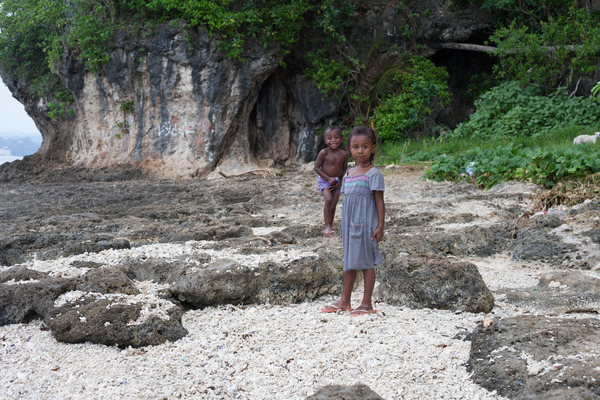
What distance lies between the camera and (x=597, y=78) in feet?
38.9

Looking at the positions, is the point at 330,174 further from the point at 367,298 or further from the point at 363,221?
A: the point at 367,298

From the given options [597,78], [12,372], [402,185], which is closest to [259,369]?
[12,372]

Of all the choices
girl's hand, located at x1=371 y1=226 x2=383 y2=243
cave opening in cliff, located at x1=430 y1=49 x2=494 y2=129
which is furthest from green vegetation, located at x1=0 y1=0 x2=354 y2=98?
girl's hand, located at x1=371 y1=226 x2=383 y2=243

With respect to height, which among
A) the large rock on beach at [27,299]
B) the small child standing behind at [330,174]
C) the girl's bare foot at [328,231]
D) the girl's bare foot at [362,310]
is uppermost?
the small child standing behind at [330,174]

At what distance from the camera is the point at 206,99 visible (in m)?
13.3

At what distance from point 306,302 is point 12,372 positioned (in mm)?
1781

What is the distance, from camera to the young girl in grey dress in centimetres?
318

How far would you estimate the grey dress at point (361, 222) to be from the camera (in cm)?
318

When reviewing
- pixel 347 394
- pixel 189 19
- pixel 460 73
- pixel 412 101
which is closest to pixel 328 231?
pixel 347 394

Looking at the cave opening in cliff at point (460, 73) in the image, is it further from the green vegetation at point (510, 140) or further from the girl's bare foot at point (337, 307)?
the girl's bare foot at point (337, 307)

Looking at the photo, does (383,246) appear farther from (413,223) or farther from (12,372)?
(12,372)

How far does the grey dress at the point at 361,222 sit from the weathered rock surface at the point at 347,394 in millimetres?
1276

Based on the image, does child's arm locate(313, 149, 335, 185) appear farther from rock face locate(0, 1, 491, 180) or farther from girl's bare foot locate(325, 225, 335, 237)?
rock face locate(0, 1, 491, 180)

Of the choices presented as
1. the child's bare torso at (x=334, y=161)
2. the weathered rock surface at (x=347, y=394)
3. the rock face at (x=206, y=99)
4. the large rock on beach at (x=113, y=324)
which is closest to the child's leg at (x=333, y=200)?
the child's bare torso at (x=334, y=161)
